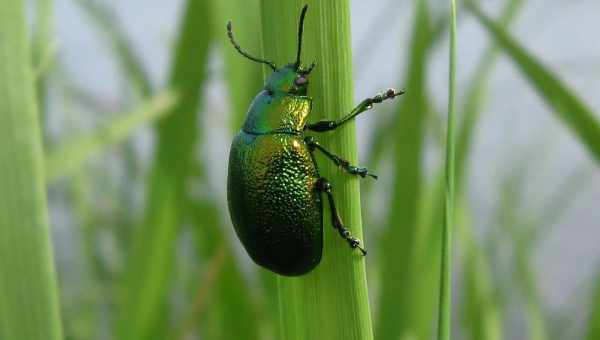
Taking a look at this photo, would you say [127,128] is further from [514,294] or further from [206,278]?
[514,294]

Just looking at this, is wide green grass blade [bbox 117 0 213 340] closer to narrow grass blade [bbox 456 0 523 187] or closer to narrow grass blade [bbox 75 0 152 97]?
narrow grass blade [bbox 75 0 152 97]

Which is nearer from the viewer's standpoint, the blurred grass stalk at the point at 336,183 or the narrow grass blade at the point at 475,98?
the blurred grass stalk at the point at 336,183

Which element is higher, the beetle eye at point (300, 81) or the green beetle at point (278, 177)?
the beetle eye at point (300, 81)

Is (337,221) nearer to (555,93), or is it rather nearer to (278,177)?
(278,177)

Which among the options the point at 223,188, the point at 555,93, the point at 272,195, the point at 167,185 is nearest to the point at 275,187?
the point at 272,195

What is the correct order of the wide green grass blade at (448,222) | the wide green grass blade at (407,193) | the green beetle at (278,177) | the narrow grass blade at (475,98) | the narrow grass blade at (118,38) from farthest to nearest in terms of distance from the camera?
the narrow grass blade at (118,38)
the narrow grass blade at (475,98)
the wide green grass blade at (407,193)
the green beetle at (278,177)
the wide green grass blade at (448,222)

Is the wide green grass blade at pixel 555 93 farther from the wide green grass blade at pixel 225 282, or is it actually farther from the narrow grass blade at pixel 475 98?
the wide green grass blade at pixel 225 282

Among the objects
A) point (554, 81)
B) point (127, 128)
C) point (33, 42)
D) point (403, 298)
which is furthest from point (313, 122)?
point (33, 42)

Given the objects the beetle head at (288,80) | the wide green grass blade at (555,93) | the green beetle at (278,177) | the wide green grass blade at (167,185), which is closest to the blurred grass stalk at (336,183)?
the green beetle at (278,177)
